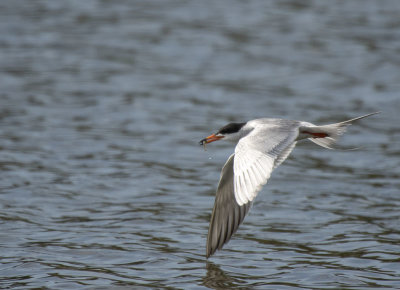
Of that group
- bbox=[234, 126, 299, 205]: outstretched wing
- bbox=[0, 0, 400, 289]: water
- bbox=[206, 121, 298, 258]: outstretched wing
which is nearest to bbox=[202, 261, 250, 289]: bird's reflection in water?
bbox=[0, 0, 400, 289]: water

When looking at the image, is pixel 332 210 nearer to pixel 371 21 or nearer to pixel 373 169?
pixel 373 169

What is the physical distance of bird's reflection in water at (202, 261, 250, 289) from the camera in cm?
634

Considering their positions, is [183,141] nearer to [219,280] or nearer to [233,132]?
[233,132]

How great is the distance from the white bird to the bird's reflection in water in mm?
254

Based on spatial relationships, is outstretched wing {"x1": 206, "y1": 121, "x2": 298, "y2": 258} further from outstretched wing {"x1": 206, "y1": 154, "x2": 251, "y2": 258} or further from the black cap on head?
the black cap on head

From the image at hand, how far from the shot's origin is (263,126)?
698 centimetres

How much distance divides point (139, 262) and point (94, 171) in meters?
2.76

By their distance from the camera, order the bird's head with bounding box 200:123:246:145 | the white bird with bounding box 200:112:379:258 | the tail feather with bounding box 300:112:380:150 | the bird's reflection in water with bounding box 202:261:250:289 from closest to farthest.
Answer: the white bird with bounding box 200:112:379:258 < the bird's reflection in water with bounding box 202:261:250:289 < the tail feather with bounding box 300:112:380:150 < the bird's head with bounding box 200:123:246:145

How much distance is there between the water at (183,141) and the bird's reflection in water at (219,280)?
0.02 m

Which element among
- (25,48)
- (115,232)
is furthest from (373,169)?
(25,48)

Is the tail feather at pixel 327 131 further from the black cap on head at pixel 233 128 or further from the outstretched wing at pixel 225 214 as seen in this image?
the outstretched wing at pixel 225 214

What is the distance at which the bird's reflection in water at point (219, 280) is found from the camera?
6340mm

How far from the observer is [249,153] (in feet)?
19.9

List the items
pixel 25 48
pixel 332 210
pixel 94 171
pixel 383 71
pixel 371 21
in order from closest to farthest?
1. pixel 332 210
2. pixel 94 171
3. pixel 383 71
4. pixel 25 48
5. pixel 371 21
